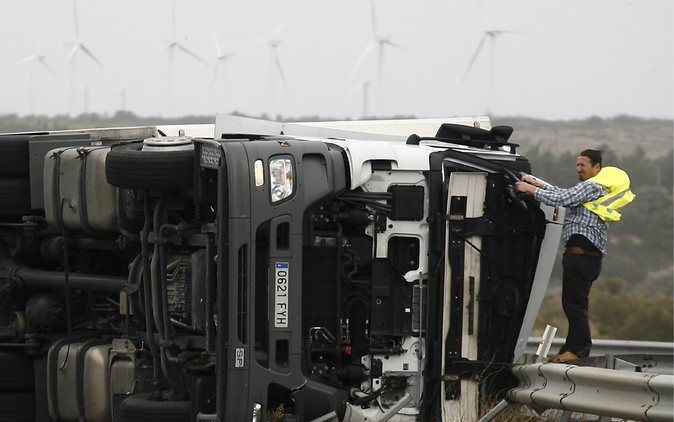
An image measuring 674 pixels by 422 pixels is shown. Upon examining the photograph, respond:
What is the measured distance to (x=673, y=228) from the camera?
38938 mm

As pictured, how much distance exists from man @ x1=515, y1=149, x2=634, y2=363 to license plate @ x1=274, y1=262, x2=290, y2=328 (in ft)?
7.11

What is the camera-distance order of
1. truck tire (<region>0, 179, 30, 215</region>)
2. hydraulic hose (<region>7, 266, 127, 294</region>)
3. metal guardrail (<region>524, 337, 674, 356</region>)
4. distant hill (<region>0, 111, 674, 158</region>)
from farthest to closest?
distant hill (<region>0, 111, 674, 158</region>) → metal guardrail (<region>524, 337, 674, 356</region>) → truck tire (<region>0, 179, 30, 215</region>) → hydraulic hose (<region>7, 266, 127, 294</region>)

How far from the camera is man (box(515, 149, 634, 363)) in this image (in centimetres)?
1087

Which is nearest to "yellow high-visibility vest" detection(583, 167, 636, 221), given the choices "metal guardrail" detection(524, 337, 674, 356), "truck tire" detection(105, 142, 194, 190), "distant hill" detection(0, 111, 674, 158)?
"truck tire" detection(105, 142, 194, 190)

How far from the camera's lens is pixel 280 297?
9.81 meters

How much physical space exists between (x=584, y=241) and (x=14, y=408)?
441cm

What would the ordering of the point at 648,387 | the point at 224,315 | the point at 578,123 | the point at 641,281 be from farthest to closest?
the point at 578,123
the point at 641,281
the point at 224,315
the point at 648,387

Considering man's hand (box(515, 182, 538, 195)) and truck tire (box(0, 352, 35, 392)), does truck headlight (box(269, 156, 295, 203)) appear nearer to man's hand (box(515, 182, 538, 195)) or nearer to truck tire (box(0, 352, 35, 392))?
man's hand (box(515, 182, 538, 195))

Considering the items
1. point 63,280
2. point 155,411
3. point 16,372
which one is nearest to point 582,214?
point 155,411

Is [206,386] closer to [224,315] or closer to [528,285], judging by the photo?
[224,315]

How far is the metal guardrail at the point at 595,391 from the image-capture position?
9.06 meters

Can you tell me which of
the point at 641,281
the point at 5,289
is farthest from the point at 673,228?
the point at 5,289

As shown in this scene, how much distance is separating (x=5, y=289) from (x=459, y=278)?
378cm

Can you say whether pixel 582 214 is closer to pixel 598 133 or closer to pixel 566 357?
pixel 566 357
